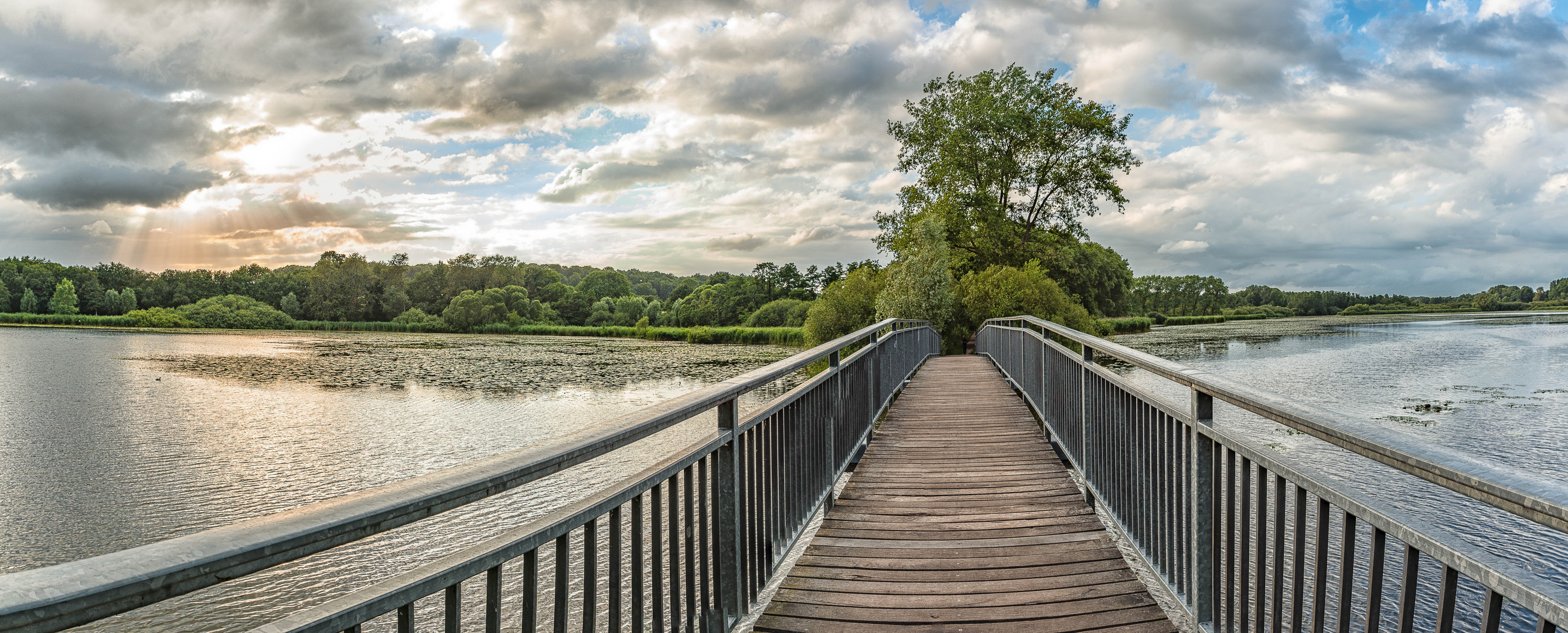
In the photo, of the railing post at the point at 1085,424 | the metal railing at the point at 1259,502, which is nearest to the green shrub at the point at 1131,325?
the railing post at the point at 1085,424

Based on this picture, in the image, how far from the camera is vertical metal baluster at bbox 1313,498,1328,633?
1.71 metres

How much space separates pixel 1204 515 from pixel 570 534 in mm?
2232

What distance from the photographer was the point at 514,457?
134 cm

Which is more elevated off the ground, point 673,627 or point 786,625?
point 673,627

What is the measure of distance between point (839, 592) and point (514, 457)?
83.6 inches

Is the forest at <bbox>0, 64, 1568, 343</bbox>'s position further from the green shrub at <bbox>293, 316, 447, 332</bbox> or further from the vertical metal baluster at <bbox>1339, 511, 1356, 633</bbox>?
the vertical metal baluster at <bbox>1339, 511, 1356, 633</bbox>

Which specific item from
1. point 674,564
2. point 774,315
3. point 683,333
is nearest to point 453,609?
point 674,564

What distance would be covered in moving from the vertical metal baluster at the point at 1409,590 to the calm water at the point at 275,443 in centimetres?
403

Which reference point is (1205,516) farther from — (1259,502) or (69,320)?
(69,320)

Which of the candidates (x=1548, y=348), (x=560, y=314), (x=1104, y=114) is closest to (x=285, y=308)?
(x=560, y=314)

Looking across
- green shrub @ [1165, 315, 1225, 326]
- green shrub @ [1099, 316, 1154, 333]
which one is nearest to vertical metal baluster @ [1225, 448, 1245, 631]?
green shrub @ [1099, 316, 1154, 333]

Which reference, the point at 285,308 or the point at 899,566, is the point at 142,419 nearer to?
the point at 899,566

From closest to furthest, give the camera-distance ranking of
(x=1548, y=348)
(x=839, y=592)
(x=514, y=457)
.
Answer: (x=514, y=457) < (x=839, y=592) < (x=1548, y=348)

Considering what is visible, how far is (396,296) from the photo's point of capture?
85.0m
